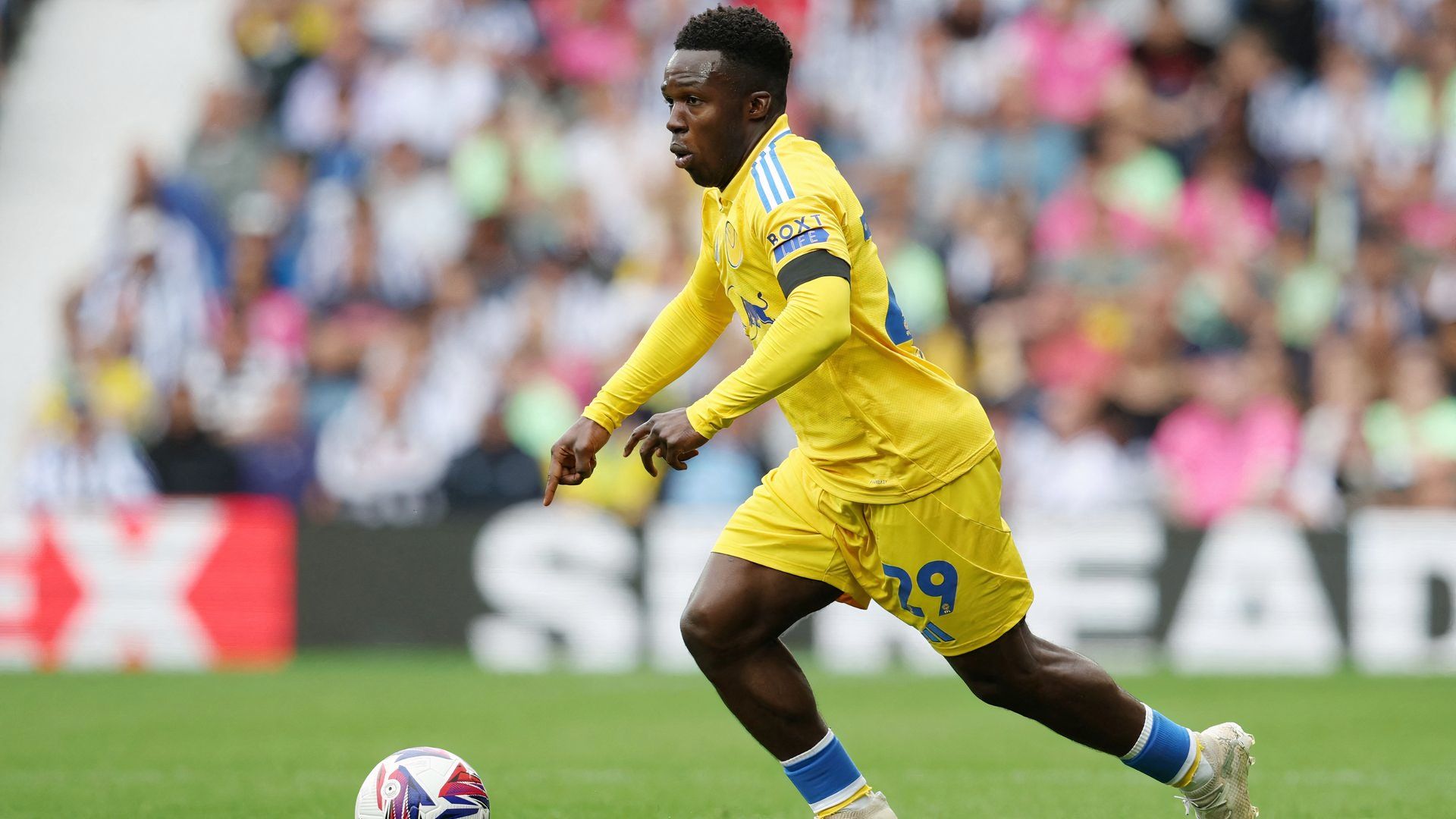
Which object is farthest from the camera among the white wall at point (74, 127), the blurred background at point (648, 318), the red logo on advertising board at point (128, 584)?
the white wall at point (74, 127)

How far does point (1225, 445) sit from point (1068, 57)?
4.30 m

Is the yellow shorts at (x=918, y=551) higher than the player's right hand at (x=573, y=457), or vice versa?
the player's right hand at (x=573, y=457)

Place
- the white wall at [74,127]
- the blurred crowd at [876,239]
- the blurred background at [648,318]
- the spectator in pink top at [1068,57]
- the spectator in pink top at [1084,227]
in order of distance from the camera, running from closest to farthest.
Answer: the blurred background at [648,318]
the blurred crowd at [876,239]
the spectator in pink top at [1084,227]
the spectator in pink top at [1068,57]
the white wall at [74,127]

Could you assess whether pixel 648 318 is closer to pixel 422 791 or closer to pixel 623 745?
pixel 623 745

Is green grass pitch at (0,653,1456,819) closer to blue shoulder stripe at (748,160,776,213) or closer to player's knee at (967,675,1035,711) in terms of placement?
player's knee at (967,675,1035,711)

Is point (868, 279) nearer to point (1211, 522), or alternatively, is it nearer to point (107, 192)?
point (1211, 522)

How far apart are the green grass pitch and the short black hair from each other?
8.54ft

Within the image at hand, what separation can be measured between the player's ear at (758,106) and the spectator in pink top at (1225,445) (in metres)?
7.82

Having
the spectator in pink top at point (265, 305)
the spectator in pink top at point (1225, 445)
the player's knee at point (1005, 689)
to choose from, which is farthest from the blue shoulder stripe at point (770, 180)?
the spectator in pink top at point (265, 305)

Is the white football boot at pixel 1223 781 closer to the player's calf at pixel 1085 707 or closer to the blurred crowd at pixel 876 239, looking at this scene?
the player's calf at pixel 1085 707

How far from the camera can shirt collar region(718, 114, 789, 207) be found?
5.04 meters

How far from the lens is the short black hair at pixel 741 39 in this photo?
506 centimetres

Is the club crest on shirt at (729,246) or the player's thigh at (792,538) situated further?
the player's thigh at (792,538)

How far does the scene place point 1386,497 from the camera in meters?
12.0
